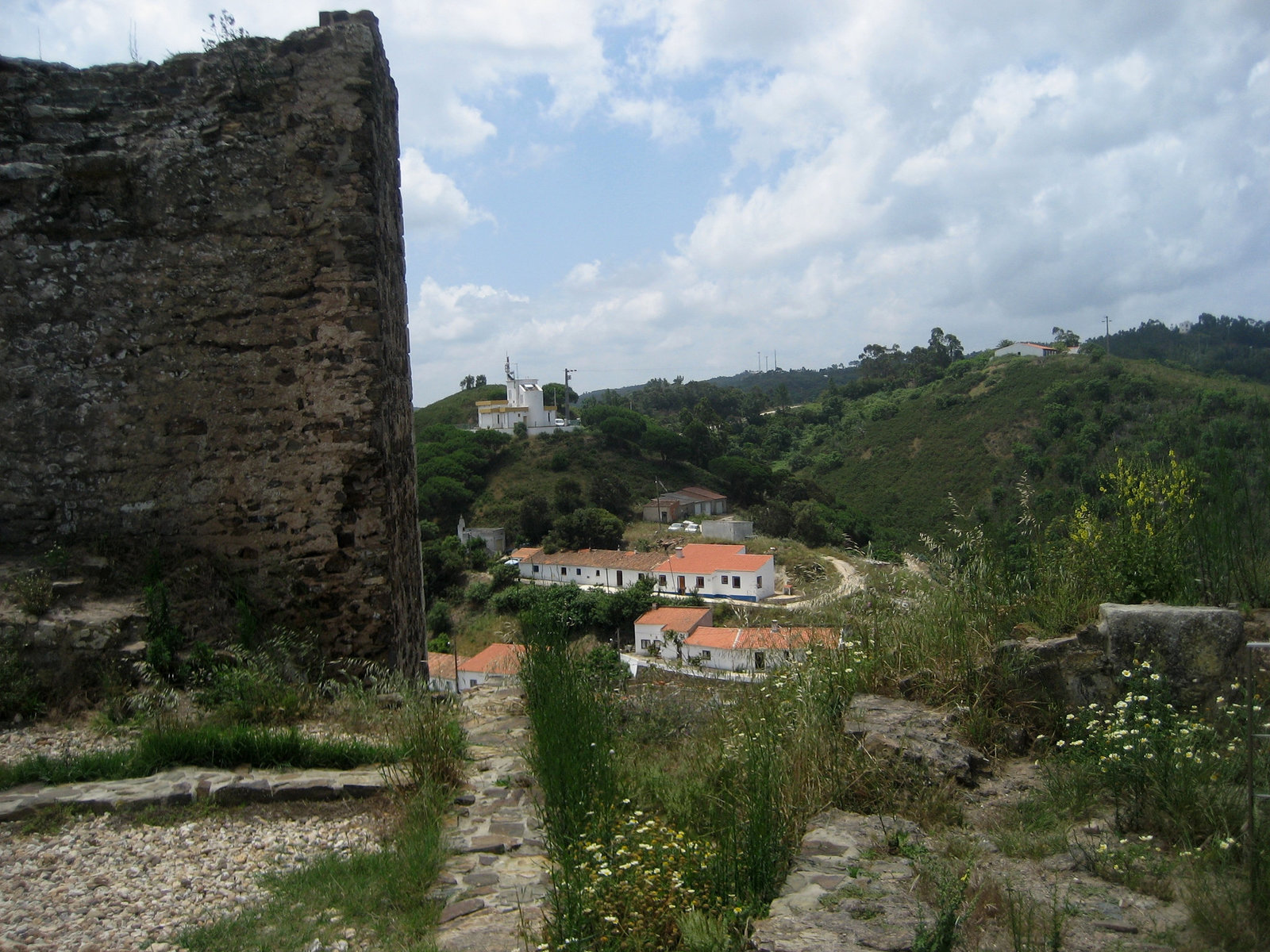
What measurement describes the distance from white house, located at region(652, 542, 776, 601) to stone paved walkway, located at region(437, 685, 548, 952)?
80.5 feet

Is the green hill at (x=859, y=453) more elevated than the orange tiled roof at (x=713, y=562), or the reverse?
the green hill at (x=859, y=453)

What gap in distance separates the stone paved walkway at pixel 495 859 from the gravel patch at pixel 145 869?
425 mm

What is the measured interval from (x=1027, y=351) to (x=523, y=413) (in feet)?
140

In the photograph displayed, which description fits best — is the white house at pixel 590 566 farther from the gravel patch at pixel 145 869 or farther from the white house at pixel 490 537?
the gravel patch at pixel 145 869

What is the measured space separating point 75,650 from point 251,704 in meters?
1.08

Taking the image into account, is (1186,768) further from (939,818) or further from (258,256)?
(258,256)

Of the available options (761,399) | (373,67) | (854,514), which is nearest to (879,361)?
(761,399)

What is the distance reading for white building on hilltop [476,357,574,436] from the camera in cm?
6256

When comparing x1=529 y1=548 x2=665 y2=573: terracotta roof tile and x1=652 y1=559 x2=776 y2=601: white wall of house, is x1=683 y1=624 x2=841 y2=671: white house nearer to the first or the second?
x1=652 y1=559 x2=776 y2=601: white wall of house

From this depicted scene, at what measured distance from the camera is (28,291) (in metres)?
5.11

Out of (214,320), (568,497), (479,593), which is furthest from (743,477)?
(214,320)

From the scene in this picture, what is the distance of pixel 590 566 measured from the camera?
37625mm

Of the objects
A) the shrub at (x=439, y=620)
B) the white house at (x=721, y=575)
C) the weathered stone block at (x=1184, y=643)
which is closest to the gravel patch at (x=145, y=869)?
the weathered stone block at (x=1184, y=643)

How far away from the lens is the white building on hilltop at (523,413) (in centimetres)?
6256
